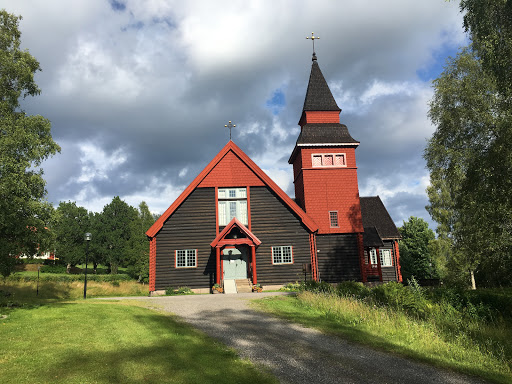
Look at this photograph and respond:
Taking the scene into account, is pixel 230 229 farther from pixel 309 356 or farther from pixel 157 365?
pixel 157 365

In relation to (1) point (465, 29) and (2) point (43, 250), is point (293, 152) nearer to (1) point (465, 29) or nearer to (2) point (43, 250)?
(1) point (465, 29)

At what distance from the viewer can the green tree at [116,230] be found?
6341 cm

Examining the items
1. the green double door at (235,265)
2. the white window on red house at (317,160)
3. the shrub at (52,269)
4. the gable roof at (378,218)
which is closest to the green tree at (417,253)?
the gable roof at (378,218)

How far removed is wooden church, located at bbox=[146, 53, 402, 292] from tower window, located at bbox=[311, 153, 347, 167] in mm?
83

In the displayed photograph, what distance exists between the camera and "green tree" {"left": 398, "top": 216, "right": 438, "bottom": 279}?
4528 centimetres

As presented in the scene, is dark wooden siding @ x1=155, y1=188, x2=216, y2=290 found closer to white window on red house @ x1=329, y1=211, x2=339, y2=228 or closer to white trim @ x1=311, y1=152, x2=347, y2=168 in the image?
white trim @ x1=311, y1=152, x2=347, y2=168

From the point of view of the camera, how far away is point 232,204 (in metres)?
26.5

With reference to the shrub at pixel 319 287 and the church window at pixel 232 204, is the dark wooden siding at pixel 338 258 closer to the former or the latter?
the church window at pixel 232 204

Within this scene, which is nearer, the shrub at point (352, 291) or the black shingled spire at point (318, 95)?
the shrub at point (352, 291)

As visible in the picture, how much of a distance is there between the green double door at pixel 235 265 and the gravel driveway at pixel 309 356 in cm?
1352

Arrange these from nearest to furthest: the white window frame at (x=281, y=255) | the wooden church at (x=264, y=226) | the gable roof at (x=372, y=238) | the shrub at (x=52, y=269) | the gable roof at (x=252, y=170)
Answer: the wooden church at (x=264, y=226)
the gable roof at (x=252, y=170)
the white window frame at (x=281, y=255)
the gable roof at (x=372, y=238)
the shrub at (x=52, y=269)

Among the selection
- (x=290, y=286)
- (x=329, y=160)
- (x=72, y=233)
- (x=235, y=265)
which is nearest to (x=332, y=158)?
(x=329, y=160)

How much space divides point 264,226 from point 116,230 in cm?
4777

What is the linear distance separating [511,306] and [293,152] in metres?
21.1
